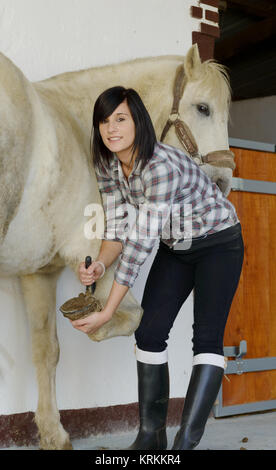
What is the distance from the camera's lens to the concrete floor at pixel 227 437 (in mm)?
2438

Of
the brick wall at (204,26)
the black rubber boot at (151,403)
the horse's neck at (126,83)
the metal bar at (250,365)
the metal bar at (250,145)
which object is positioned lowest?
the metal bar at (250,365)

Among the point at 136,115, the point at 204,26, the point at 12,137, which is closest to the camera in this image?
the point at 12,137

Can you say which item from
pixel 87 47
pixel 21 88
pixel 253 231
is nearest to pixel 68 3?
pixel 87 47

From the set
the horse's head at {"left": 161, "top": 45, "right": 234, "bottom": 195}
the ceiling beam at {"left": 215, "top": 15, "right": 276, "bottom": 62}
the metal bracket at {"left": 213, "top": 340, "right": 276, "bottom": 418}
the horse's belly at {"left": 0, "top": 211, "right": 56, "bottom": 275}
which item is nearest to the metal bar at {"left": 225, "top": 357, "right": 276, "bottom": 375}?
the metal bracket at {"left": 213, "top": 340, "right": 276, "bottom": 418}

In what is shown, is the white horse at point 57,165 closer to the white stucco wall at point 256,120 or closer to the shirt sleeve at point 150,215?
the shirt sleeve at point 150,215

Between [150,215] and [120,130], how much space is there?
0.29 metres

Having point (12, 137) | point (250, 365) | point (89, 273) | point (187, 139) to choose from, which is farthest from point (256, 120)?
point (12, 137)

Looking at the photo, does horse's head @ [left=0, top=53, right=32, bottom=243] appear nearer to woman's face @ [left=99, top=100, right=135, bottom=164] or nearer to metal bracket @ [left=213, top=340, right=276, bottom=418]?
woman's face @ [left=99, top=100, right=135, bottom=164]

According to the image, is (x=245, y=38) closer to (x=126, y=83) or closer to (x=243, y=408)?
(x=126, y=83)

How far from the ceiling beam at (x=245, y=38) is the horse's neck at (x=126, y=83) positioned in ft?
9.06

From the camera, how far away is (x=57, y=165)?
1.85m

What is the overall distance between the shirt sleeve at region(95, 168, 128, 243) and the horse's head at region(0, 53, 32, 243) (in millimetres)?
339

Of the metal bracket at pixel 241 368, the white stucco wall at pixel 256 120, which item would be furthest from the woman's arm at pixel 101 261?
the white stucco wall at pixel 256 120

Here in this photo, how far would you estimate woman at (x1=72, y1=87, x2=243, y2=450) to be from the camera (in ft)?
5.59
